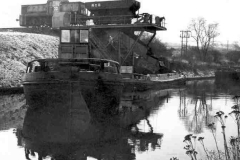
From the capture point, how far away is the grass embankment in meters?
24.4

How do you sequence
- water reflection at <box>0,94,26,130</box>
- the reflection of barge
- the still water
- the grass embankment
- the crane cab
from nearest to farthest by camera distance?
the still water → water reflection at <box>0,94,26,130</box> → the reflection of barge → the crane cab → the grass embankment

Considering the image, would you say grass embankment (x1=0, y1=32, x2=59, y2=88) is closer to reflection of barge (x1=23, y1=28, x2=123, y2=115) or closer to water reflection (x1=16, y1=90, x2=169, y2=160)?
reflection of barge (x1=23, y1=28, x2=123, y2=115)

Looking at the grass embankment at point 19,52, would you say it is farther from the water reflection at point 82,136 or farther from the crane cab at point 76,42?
the water reflection at point 82,136

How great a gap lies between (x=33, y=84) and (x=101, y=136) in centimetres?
444

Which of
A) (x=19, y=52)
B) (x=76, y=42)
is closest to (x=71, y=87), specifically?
(x=76, y=42)

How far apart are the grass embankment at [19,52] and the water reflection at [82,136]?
35.1ft

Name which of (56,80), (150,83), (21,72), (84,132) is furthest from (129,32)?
(84,132)

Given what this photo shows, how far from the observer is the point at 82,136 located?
33.0ft

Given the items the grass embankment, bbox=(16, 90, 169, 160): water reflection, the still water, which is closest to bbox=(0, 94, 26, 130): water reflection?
the still water

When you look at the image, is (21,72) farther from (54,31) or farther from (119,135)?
(54,31)

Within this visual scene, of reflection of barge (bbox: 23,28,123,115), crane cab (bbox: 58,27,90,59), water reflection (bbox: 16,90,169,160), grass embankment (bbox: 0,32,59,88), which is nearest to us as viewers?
water reflection (bbox: 16,90,169,160)

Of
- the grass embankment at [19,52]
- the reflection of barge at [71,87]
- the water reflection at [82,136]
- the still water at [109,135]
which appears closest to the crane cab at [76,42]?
the reflection of barge at [71,87]

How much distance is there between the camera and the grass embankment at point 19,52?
24422 millimetres

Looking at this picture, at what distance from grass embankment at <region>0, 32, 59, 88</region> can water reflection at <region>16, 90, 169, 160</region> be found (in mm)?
10698
